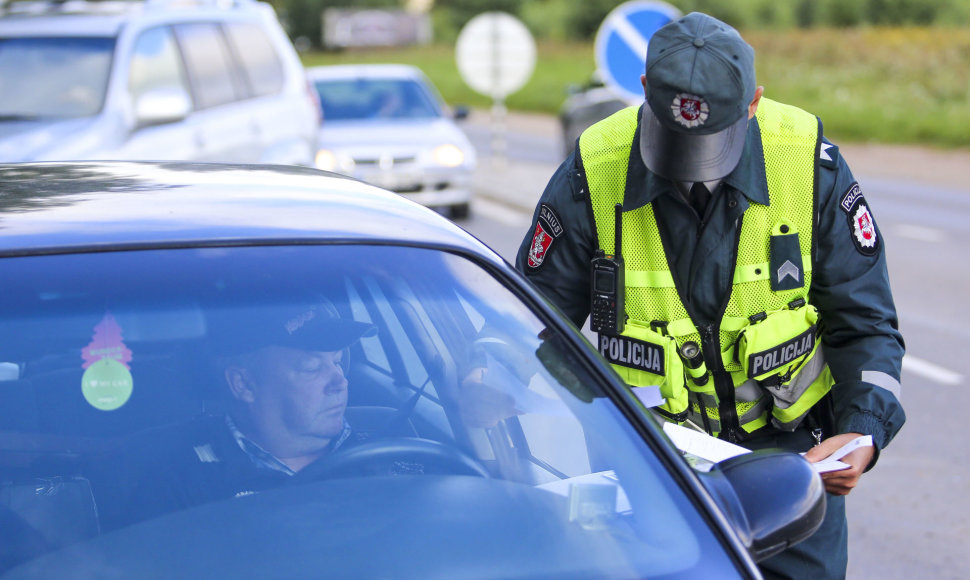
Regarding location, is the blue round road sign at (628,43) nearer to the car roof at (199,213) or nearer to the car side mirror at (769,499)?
the car roof at (199,213)

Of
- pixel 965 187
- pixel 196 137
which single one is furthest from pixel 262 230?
pixel 965 187

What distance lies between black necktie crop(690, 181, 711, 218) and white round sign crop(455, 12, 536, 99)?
12.3 m

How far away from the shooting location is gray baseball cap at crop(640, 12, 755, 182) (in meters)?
2.30

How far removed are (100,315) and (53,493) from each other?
0.28m

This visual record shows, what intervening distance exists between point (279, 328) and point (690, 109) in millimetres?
908

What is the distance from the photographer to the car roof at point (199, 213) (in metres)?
1.92

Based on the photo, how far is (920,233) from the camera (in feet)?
39.1

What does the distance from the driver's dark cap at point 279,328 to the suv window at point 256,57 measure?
640 centimetres

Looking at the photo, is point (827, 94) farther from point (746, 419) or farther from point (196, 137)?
point (746, 419)

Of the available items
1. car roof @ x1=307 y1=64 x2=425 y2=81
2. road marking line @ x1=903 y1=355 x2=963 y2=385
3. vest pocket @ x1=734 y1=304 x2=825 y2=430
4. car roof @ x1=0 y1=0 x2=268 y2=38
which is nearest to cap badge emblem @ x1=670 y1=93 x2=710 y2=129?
vest pocket @ x1=734 y1=304 x2=825 y2=430

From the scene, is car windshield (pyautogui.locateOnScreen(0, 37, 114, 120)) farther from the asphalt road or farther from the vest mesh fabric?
the vest mesh fabric

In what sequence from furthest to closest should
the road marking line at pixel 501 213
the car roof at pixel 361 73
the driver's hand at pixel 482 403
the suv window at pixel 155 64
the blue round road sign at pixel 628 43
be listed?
the car roof at pixel 361 73 → the road marking line at pixel 501 213 → the blue round road sign at pixel 628 43 → the suv window at pixel 155 64 → the driver's hand at pixel 482 403

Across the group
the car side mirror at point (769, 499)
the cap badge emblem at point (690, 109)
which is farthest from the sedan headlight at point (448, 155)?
the car side mirror at point (769, 499)

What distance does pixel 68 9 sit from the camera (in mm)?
7871
